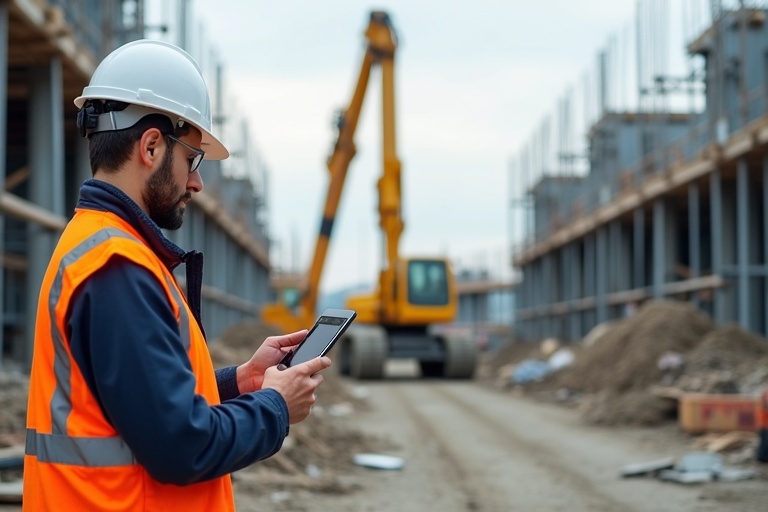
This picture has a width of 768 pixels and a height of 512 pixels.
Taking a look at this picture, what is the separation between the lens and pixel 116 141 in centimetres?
213

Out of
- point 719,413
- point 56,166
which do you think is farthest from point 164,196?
point 56,166

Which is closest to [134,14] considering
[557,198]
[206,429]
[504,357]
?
[504,357]

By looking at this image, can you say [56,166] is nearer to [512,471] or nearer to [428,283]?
[512,471]

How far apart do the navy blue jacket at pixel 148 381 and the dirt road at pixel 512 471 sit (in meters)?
5.35

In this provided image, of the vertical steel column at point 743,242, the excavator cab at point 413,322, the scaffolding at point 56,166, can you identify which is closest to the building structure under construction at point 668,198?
the vertical steel column at point 743,242

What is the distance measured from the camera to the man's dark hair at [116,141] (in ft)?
6.96

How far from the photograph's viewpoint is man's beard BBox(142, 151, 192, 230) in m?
2.13

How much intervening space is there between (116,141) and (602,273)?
29804 millimetres

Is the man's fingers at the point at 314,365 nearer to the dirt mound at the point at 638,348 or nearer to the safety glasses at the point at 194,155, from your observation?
the safety glasses at the point at 194,155

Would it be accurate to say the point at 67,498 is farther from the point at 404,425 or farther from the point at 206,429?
the point at 404,425

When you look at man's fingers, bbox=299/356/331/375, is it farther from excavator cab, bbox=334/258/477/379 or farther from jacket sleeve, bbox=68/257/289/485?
excavator cab, bbox=334/258/477/379

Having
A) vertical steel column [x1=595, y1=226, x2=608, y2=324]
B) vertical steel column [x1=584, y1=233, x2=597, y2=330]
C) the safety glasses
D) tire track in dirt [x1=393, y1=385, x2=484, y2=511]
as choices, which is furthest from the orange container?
vertical steel column [x1=584, y1=233, x2=597, y2=330]

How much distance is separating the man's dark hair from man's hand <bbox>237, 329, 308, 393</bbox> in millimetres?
607

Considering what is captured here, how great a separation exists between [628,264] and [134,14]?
18.5 m
